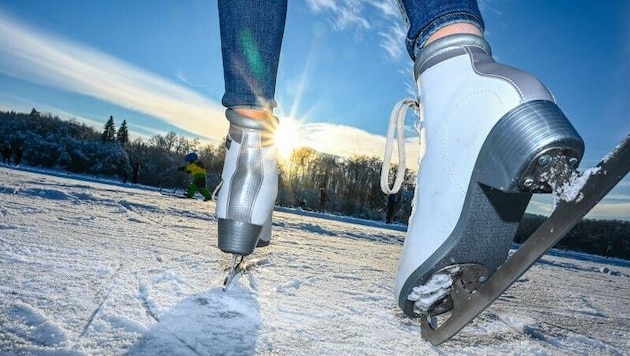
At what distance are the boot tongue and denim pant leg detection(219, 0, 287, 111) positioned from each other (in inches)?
16.7

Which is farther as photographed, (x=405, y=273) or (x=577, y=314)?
(x=577, y=314)

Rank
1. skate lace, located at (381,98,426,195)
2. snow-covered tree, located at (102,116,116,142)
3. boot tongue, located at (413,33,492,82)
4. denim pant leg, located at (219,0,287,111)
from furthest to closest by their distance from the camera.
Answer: snow-covered tree, located at (102,116,116,142) < denim pant leg, located at (219,0,287,111) < skate lace, located at (381,98,426,195) < boot tongue, located at (413,33,492,82)

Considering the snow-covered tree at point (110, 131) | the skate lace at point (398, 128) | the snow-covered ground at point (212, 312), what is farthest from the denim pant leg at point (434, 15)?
the snow-covered tree at point (110, 131)

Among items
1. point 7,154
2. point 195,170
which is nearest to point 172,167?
point 7,154

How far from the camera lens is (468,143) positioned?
62cm

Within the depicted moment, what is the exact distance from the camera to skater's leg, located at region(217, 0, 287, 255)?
3.03 ft

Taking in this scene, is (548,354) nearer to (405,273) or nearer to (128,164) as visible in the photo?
(405,273)

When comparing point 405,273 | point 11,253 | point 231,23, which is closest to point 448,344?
point 405,273

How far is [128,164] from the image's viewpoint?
1478 inches

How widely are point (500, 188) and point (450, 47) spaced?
0.26m

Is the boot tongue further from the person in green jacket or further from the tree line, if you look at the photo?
the tree line

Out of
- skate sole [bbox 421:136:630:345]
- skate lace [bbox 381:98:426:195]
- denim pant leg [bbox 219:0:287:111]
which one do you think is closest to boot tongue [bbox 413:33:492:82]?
skate lace [bbox 381:98:426:195]

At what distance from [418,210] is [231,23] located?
2.03ft

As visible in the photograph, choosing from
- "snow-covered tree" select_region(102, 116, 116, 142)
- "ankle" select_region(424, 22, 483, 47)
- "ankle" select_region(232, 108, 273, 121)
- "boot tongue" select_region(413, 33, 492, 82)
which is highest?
"snow-covered tree" select_region(102, 116, 116, 142)
